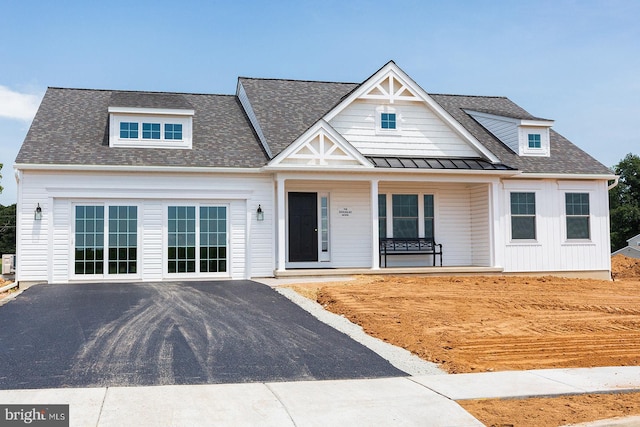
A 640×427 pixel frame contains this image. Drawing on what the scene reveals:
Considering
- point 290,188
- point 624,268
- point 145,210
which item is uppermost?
point 290,188

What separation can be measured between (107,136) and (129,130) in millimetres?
779

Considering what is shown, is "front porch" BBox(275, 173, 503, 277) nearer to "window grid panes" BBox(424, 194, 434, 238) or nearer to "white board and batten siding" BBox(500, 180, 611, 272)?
"window grid panes" BBox(424, 194, 434, 238)

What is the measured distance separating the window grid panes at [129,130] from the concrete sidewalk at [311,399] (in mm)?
12069

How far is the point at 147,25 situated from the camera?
1490cm

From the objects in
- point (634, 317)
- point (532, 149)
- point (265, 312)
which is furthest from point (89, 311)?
point (532, 149)

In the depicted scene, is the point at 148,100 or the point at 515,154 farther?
the point at 515,154

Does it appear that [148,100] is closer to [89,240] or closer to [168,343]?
[89,240]

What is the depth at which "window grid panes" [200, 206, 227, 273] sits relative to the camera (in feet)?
55.7

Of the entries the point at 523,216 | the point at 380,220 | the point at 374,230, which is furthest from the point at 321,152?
the point at 523,216

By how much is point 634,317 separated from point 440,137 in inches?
344

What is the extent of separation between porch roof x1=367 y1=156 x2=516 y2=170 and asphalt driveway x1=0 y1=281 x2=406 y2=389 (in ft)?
20.4

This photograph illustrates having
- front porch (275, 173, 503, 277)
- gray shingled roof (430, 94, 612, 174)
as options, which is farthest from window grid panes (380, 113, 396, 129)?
gray shingled roof (430, 94, 612, 174)

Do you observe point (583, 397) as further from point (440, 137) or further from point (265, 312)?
point (440, 137)

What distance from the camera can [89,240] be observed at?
642 inches
